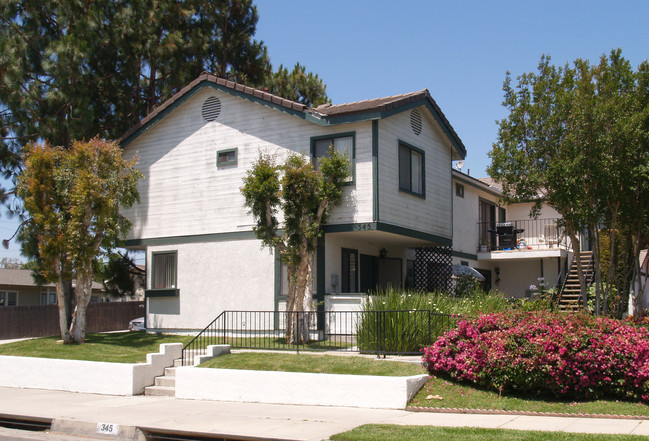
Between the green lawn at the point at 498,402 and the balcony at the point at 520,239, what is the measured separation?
14.0 meters

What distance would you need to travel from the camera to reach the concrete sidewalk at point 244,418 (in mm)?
9773

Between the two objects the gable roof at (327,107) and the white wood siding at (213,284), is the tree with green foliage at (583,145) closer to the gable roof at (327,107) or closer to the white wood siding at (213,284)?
the gable roof at (327,107)

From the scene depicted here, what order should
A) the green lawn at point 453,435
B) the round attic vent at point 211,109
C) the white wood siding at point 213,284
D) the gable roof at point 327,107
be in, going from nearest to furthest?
1. the green lawn at point 453,435
2. the gable roof at point 327,107
3. the white wood siding at point 213,284
4. the round attic vent at point 211,109

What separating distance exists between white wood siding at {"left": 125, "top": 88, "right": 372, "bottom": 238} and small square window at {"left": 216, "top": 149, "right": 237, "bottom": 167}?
13cm

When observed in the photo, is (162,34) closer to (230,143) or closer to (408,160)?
(230,143)

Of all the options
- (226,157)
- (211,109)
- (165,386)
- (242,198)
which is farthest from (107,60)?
(165,386)

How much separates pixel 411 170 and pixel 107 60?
12.9 metres

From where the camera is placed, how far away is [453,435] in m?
9.00

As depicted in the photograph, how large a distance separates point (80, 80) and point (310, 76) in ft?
41.6

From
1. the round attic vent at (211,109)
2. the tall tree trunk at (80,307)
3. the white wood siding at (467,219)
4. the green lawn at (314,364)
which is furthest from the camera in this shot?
the white wood siding at (467,219)

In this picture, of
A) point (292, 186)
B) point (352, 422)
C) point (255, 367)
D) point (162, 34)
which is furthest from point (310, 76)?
point (352, 422)

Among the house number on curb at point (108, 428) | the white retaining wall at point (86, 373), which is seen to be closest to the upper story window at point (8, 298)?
the white retaining wall at point (86, 373)

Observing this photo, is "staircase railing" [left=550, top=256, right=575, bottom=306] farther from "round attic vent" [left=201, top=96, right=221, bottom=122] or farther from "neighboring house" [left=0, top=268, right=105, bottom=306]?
"neighboring house" [left=0, top=268, right=105, bottom=306]

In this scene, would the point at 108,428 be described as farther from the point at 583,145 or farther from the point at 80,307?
the point at 583,145
